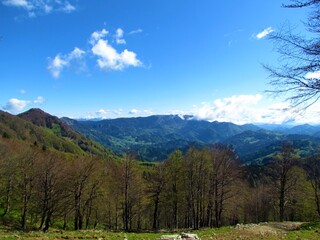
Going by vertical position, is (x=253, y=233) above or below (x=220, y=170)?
below

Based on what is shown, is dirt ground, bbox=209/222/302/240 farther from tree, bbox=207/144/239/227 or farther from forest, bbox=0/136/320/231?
tree, bbox=207/144/239/227

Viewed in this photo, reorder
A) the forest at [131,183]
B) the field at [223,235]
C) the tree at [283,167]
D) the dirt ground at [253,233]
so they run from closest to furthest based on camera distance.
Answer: the field at [223,235] → the dirt ground at [253,233] → the tree at [283,167] → the forest at [131,183]

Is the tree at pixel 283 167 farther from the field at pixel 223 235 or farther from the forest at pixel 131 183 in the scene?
the field at pixel 223 235

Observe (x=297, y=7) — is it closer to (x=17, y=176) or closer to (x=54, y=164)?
(x=54, y=164)

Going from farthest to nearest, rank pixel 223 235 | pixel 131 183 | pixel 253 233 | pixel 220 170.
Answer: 1. pixel 131 183
2. pixel 220 170
3. pixel 253 233
4. pixel 223 235

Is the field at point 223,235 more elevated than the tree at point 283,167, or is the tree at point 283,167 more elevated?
the tree at point 283,167

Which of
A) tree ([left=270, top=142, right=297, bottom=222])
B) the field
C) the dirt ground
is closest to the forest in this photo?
tree ([left=270, top=142, right=297, bottom=222])

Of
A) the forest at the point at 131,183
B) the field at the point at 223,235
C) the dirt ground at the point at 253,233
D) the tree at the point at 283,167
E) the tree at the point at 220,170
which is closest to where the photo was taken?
the field at the point at 223,235

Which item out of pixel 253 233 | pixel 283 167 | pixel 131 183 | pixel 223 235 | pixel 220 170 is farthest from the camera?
pixel 131 183

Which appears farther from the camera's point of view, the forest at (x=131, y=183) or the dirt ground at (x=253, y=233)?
the forest at (x=131, y=183)

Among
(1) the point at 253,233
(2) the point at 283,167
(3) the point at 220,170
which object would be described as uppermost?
(2) the point at 283,167

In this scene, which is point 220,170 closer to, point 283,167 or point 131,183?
point 283,167

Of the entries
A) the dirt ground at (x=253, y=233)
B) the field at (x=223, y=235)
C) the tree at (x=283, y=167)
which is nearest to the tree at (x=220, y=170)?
the tree at (x=283, y=167)

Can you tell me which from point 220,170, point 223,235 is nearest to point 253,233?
point 223,235
